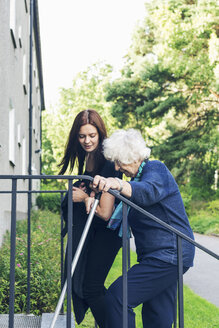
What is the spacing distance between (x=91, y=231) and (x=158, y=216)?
26.1 inches

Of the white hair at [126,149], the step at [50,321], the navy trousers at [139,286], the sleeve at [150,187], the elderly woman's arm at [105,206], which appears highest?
the white hair at [126,149]

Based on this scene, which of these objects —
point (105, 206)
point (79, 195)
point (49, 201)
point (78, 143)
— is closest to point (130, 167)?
point (105, 206)

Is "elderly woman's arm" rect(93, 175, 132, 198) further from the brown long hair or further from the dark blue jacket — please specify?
the brown long hair

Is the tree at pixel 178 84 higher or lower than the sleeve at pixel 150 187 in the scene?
higher

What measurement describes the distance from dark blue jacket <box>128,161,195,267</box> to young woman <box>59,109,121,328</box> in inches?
18.4

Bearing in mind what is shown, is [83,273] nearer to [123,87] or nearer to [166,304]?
[166,304]

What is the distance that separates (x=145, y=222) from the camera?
265 cm

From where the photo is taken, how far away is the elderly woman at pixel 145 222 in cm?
254

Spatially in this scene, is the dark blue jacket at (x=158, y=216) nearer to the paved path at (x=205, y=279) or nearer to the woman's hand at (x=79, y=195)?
the woman's hand at (x=79, y=195)

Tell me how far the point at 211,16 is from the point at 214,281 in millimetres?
13629

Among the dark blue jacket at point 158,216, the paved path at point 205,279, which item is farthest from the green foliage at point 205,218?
the dark blue jacket at point 158,216

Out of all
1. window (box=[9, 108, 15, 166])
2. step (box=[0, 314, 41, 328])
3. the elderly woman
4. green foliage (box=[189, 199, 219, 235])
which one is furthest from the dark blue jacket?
green foliage (box=[189, 199, 219, 235])

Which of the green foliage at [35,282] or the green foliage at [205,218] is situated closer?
the green foliage at [35,282]

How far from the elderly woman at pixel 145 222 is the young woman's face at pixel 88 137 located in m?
0.39
